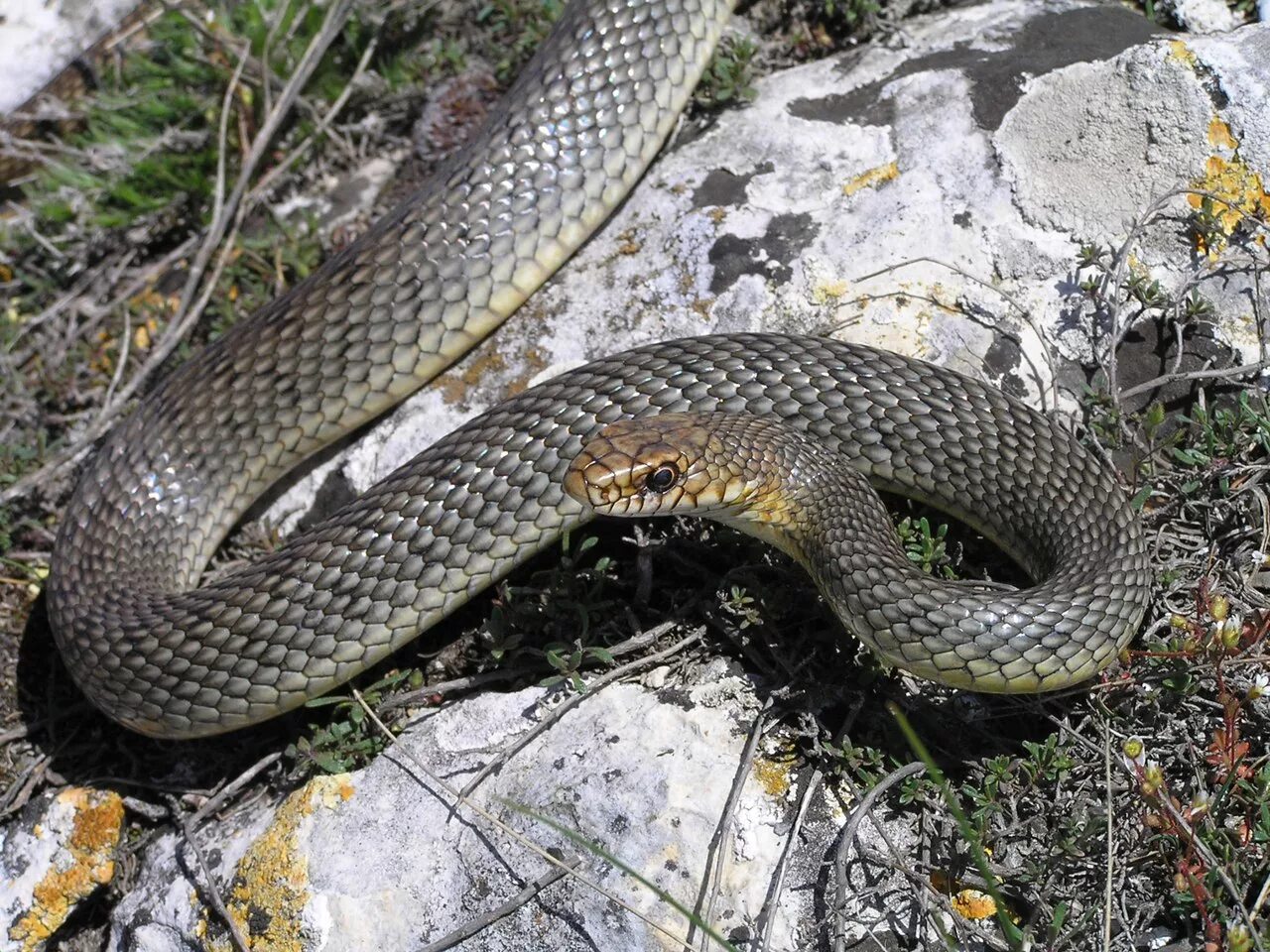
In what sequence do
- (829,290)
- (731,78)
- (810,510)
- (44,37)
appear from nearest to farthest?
(810,510), (829,290), (731,78), (44,37)

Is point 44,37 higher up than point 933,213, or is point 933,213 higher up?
point 44,37

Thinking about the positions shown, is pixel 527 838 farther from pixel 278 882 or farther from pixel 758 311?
pixel 758 311

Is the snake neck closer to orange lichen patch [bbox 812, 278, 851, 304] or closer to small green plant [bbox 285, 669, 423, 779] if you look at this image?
orange lichen patch [bbox 812, 278, 851, 304]

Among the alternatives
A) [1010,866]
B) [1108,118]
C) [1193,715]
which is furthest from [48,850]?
[1108,118]

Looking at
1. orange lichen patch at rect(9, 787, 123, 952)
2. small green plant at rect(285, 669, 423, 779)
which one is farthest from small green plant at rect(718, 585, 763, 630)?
orange lichen patch at rect(9, 787, 123, 952)

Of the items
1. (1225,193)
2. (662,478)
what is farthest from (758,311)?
(1225,193)

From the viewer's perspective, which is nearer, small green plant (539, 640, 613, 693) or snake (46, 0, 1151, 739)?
snake (46, 0, 1151, 739)
